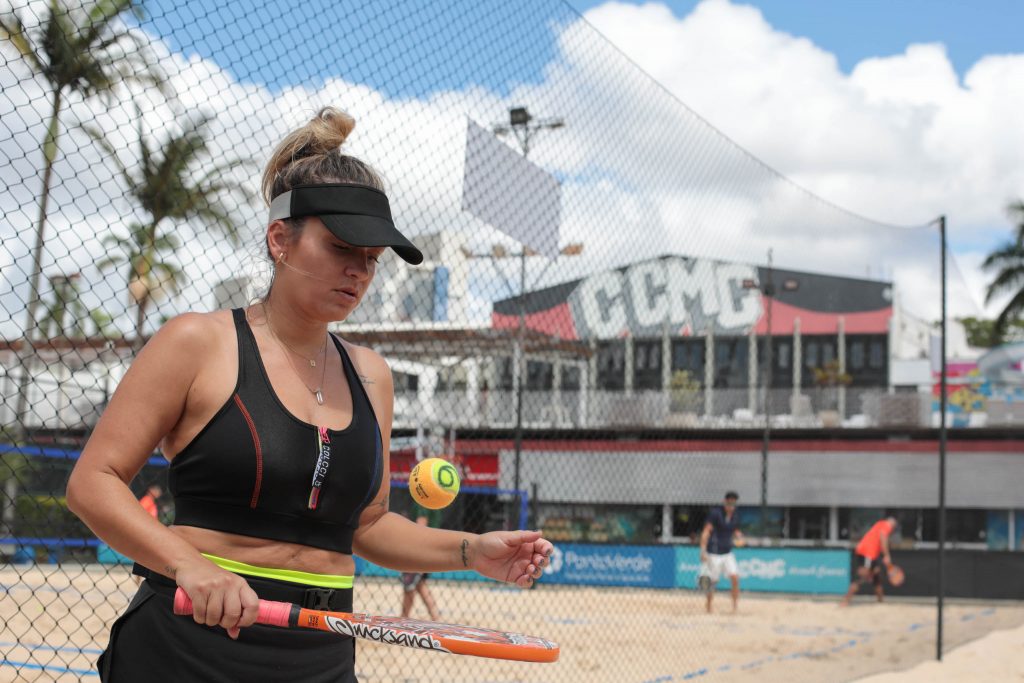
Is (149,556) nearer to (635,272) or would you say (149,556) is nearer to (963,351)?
(635,272)

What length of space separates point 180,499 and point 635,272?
5362 mm

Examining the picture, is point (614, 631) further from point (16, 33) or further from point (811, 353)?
point (811, 353)

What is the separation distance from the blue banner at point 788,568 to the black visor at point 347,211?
726 inches

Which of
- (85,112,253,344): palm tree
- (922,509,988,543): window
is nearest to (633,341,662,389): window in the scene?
(85,112,253,344): palm tree

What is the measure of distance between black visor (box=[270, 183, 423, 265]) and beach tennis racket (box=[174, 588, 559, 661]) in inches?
27.8

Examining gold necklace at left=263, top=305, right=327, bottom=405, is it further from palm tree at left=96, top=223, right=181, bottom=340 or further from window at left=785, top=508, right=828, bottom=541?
window at left=785, top=508, right=828, bottom=541

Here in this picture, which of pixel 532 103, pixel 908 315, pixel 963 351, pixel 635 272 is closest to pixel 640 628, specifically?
pixel 635 272

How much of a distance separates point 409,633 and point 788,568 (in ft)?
62.9

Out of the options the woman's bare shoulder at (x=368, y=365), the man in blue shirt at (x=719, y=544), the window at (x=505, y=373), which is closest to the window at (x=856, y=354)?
the man in blue shirt at (x=719, y=544)

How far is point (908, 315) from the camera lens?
35.7m

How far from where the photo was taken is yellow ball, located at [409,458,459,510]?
281cm

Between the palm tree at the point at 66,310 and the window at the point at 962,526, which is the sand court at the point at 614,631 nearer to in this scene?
the palm tree at the point at 66,310

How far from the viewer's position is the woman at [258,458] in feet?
6.33

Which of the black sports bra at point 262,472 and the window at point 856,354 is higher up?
the window at point 856,354
